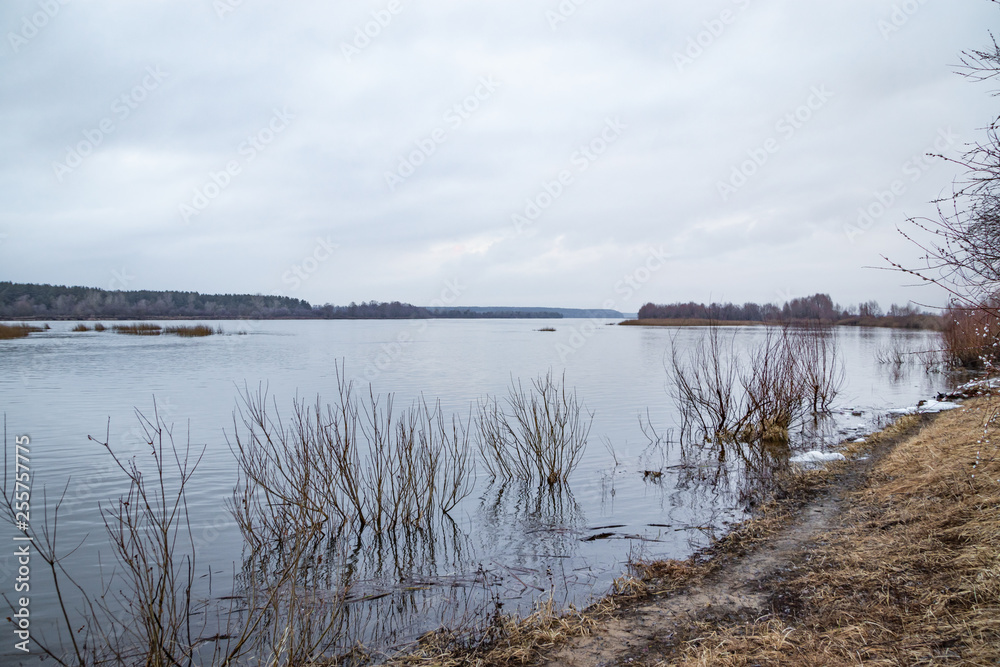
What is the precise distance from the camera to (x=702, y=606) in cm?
515

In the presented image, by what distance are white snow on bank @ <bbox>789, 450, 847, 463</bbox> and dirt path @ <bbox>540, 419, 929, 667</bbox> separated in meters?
3.98

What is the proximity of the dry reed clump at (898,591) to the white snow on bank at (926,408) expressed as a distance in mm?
10940

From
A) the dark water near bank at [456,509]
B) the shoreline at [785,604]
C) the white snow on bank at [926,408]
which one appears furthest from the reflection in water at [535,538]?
the white snow on bank at [926,408]

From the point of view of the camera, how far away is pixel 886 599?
4574 mm

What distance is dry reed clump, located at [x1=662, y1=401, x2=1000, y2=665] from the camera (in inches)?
150

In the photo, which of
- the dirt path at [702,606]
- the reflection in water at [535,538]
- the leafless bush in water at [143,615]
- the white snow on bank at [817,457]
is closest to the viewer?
the leafless bush in water at [143,615]

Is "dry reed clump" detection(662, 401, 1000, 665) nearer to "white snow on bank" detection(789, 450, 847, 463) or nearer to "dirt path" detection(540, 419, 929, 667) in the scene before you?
"dirt path" detection(540, 419, 929, 667)

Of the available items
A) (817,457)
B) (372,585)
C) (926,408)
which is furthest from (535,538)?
(926,408)

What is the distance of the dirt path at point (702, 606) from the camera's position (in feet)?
14.6

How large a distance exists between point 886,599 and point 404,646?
4.02m

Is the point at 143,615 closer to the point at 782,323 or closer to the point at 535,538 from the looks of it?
the point at 535,538

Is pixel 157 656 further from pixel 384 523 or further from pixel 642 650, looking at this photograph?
pixel 384 523

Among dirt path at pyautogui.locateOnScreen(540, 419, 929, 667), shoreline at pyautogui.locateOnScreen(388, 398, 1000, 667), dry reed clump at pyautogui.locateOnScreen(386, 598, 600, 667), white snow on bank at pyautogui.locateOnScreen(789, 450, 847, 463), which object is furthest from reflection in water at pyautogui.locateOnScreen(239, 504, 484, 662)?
white snow on bank at pyautogui.locateOnScreen(789, 450, 847, 463)

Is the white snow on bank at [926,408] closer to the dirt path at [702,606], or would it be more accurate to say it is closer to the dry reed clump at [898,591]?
the dry reed clump at [898,591]
